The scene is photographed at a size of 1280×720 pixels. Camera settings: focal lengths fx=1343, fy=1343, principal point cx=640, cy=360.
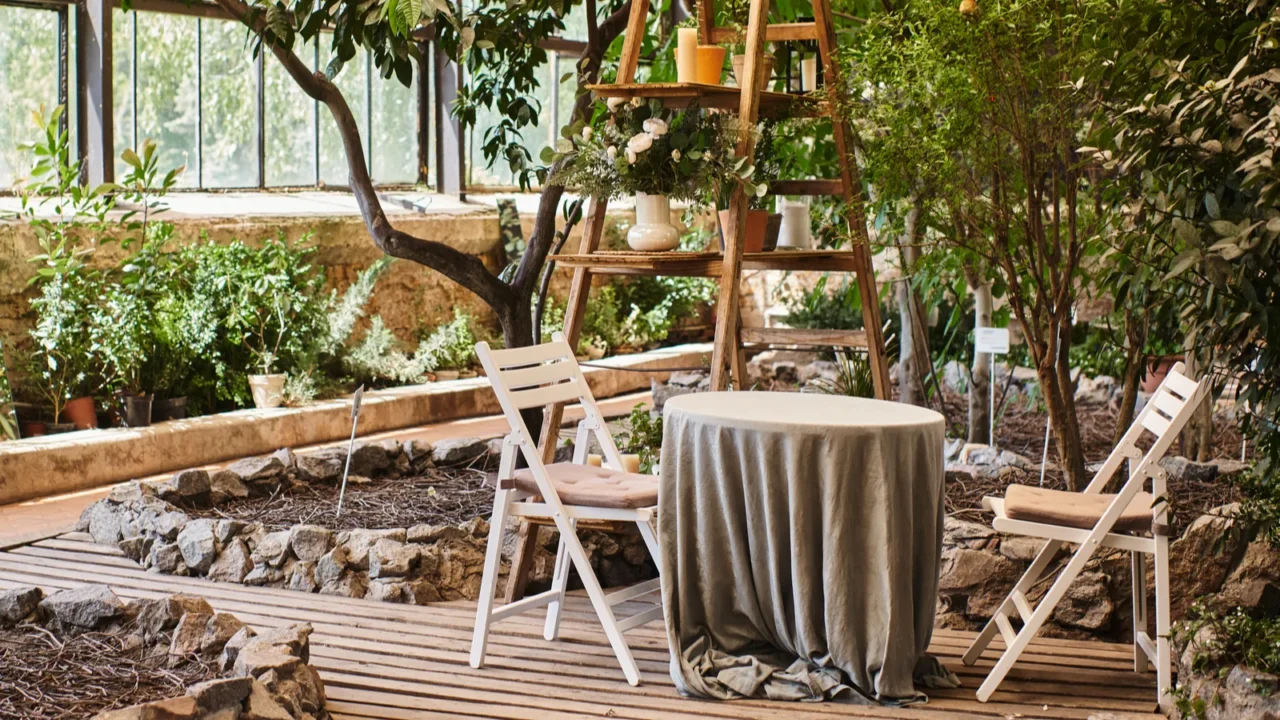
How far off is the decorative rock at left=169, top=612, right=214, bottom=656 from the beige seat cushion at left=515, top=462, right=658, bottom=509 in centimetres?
97

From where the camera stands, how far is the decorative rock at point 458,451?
654 centimetres

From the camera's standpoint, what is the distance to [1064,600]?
4406 millimetres

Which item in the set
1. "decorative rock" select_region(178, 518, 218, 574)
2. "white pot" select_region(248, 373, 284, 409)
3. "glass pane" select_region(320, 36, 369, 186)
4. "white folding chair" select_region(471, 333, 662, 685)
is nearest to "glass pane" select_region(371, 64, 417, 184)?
"glass pane" select_region(320, 36, 369, 186)

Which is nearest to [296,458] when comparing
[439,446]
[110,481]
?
[439,446]

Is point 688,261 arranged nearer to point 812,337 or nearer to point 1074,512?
point 812,337

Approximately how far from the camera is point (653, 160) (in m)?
4.63

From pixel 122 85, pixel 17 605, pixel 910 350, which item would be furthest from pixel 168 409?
pixel 910 350

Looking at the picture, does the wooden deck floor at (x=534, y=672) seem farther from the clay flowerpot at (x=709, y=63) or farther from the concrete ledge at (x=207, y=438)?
the clay flowerpot at (x=709, y=63)

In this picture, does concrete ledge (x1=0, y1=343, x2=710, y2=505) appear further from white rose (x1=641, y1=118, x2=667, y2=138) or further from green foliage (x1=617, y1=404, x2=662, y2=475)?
white rose (x1=641, y1=118, x2=667, y2=138)

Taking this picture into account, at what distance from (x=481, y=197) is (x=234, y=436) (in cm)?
414

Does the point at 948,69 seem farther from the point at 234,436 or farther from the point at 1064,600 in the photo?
the point at 234,436

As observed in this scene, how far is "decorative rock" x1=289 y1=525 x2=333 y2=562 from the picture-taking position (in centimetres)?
481

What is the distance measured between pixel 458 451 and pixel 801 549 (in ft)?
10.6

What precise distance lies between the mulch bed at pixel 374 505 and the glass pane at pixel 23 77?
3534 mm
